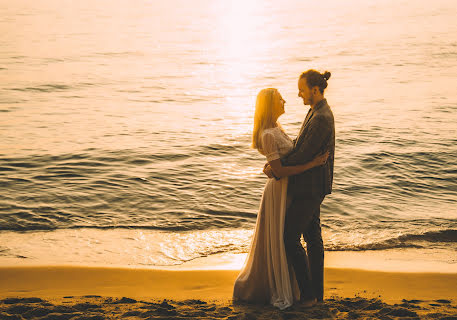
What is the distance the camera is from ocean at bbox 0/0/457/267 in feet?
26.9

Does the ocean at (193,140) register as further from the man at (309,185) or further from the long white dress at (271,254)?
the man at (309,185)

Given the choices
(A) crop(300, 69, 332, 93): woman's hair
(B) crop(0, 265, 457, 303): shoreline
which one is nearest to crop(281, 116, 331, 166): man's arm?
(A) crop(300, 69, 332, 93): woman's hair

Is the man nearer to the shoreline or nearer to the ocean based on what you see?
the shoreline

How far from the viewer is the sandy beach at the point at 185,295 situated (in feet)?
16.0

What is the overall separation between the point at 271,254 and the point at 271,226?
0.25 meters

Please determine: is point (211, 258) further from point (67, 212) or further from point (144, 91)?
point (144, 91)

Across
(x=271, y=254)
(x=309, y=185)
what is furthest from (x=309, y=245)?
(x=309, y=185)

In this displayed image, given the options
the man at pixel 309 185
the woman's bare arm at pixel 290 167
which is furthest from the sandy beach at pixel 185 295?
the woman's bare arm at pixel 290 167

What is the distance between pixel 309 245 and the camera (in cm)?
507

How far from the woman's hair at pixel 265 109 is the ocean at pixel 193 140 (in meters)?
2.69

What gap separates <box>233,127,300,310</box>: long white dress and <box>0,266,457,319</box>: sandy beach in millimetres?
126

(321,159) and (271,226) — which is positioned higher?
(321,159)

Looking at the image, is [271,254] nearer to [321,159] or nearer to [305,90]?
[321,159]

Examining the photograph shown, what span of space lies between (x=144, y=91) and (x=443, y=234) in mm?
13739
